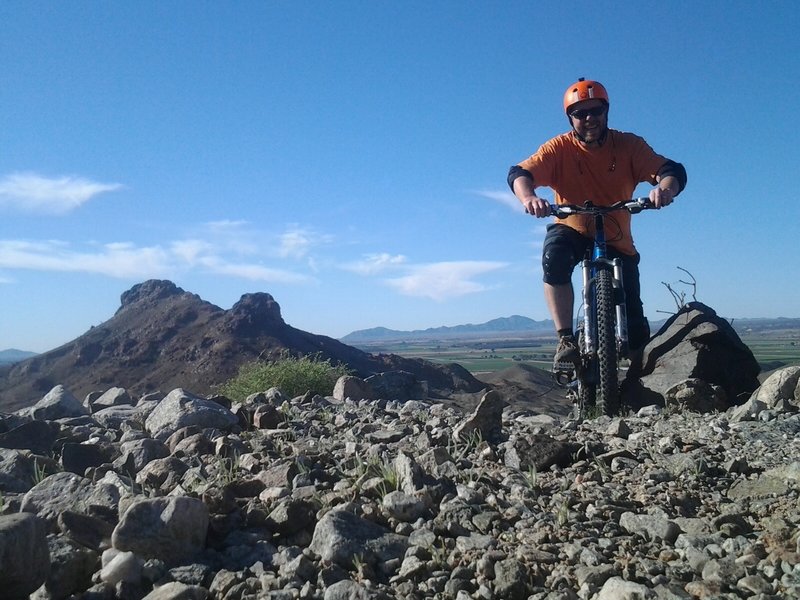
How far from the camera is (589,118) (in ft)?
18.1

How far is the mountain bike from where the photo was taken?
5.13m

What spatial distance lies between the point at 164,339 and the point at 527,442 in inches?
703

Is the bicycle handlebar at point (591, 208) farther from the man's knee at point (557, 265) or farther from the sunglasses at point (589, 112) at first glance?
the sunglasses at point (589, 112)

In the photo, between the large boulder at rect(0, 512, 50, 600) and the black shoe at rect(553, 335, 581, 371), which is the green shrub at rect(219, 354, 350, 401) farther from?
the large boulder at rect(0, 512, 50, 600)

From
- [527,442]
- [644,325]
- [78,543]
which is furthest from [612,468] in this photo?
[644,325]

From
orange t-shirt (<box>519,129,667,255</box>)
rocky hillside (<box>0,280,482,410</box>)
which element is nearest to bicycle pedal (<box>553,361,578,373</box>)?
Answer: orange t-shirt (<box>519,129,667,255</box>)

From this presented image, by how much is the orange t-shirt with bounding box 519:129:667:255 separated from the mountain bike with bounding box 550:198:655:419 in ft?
0.86

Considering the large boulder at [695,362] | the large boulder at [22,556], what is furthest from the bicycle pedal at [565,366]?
the large boulder at [22,556]

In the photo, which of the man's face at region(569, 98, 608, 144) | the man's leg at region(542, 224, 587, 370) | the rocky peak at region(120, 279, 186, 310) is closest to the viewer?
the man's face at region(569, 98, 608, 144)

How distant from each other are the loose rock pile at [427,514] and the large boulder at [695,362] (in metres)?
1.30

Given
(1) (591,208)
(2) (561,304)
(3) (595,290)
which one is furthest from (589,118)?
(2) (561,304)

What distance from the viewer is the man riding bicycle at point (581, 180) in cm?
552

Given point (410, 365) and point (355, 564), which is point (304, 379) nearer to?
point (355, 564)

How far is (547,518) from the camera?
2604mm
